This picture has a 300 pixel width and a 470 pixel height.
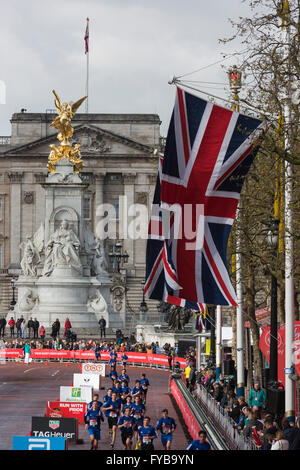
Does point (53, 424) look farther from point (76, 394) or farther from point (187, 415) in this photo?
point (187, 415)

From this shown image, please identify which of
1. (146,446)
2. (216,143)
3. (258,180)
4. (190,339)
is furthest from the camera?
(190,339)

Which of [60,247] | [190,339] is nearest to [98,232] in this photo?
[60,247]

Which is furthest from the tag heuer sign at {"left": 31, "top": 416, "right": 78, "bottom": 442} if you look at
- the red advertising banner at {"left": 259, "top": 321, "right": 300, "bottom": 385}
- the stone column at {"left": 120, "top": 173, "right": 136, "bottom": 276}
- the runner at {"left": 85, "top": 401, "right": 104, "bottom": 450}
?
the stone column at {"left": 120, "top": 173, "right": 136, "bottom": 276}

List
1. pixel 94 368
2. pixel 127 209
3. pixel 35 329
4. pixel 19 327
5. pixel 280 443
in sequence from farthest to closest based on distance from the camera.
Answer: pixel 127 209
pixel 19 327
pixel 35 329
pixel 94 368
pixel 280 443

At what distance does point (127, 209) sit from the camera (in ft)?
401

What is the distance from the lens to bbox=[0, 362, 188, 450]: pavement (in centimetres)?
2973

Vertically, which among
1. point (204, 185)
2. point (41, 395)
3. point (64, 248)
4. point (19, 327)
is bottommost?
point (41, 395)

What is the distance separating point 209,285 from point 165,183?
2.03 metres

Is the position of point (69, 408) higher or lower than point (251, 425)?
lower

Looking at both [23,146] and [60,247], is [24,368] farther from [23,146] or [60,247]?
[23,146]

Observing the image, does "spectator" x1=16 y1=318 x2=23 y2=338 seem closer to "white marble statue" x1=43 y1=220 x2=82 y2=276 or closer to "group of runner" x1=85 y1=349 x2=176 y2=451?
"white marble statue" x1=43 y1=220 x2=82 y2=276

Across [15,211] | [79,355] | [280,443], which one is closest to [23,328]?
[79,355]

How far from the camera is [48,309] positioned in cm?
7569

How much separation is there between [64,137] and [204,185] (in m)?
63.1
